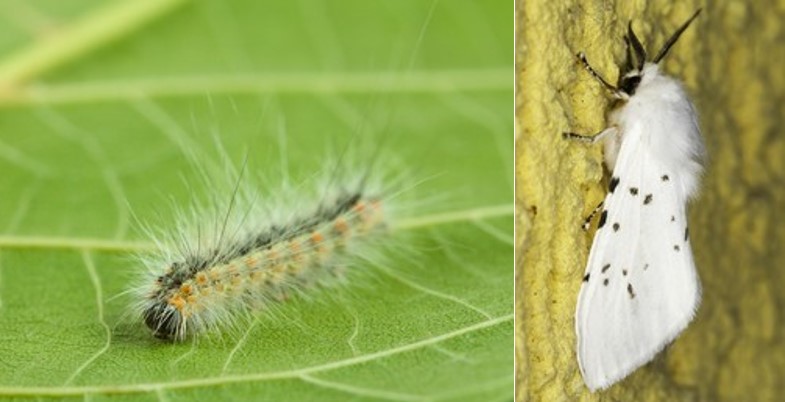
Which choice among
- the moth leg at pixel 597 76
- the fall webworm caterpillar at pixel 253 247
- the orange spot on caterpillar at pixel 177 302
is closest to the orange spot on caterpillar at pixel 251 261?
the fall webworm caterpillar at pixel 253 247

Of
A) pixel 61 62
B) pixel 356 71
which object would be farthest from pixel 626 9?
pixel 61 62

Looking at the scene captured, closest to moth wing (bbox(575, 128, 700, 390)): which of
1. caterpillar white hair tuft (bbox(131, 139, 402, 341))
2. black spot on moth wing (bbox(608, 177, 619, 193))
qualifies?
black spot on moth wing (bbox(608, 177, 619, 193))

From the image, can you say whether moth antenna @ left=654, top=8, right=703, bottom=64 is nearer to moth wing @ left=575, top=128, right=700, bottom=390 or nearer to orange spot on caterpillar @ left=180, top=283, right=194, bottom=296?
moth wing @ left=575, top=128, right=700, bottom=390

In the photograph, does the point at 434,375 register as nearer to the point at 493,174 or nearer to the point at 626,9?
the point at 626,9

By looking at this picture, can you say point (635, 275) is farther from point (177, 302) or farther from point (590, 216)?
point (177, 302)

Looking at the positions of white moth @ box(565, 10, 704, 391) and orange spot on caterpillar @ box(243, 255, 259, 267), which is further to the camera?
orange spot on caterpillar @ box(243, 255, 259, 267)

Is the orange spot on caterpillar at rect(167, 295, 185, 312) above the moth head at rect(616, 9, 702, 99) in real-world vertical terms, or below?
below

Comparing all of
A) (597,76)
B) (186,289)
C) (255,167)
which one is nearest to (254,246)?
(186,289)

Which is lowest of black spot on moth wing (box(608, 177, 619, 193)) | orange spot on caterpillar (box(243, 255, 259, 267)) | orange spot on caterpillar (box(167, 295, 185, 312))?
black spot on moth wing (box(608, 177, 619, 193))
